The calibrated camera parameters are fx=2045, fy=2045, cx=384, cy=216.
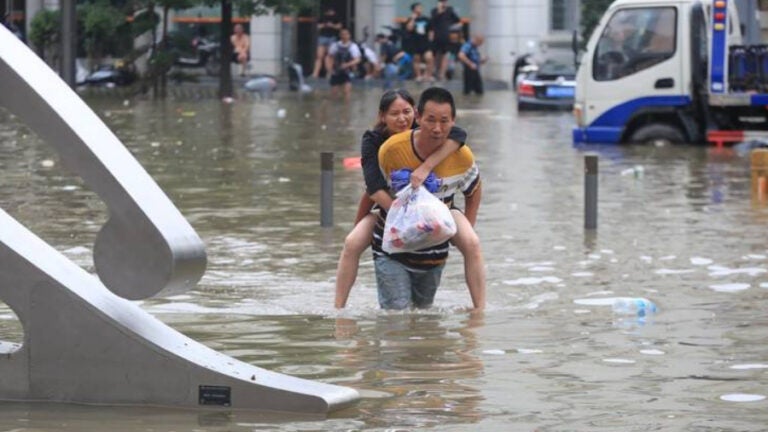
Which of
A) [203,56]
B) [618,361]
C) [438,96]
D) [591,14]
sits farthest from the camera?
[203,56]

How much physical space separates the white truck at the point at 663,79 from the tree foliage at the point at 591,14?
21.4 m

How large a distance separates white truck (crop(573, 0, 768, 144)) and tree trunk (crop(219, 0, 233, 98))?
15.7 m

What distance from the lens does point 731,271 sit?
1400 centimetres

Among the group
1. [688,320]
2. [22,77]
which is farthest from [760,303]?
[22,77]

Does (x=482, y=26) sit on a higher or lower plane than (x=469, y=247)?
lower

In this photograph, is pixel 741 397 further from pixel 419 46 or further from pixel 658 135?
pixel 419 46

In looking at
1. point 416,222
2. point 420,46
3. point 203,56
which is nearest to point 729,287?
point 416,222

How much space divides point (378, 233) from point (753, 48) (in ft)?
59.1

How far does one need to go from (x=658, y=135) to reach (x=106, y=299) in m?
21.7

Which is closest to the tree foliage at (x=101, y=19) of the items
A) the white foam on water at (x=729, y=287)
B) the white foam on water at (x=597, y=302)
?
the white foam on water at (x=729, y=287)

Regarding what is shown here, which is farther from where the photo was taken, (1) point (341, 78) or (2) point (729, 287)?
(1) point (341, 78)

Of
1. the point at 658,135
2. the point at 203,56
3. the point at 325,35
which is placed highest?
the point at 658,135

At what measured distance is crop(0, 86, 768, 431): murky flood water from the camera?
841 cm

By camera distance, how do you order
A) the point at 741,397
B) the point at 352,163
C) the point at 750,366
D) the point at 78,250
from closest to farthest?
the point at 741,397 → the point at 750,366 → the point at 78,250 → the point at 352,163
